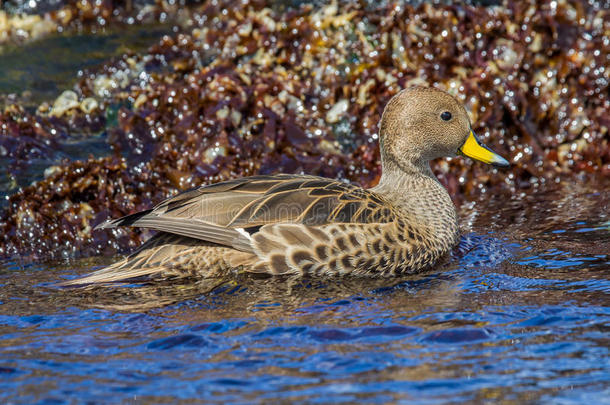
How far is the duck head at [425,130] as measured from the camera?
650cm

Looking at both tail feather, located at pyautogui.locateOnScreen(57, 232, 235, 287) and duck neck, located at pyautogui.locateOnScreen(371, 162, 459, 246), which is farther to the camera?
duck neck, located at pyautogui.locateOnScreen(371, 162, 459, 246)

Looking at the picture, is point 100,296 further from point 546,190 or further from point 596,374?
point 546,190

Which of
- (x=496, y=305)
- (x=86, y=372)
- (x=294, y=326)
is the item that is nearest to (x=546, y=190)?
(x=496, y=305)

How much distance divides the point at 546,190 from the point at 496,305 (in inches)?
135

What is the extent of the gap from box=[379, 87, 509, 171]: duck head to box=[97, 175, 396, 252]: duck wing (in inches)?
34.1

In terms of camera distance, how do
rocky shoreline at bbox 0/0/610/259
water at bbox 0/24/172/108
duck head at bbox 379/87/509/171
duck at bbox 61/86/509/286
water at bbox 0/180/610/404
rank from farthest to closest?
water at bbox 0/24/172/108
rocky shoreline at bbox 0/0/610/259
duck head at bbox 379/87/509/171
duck at bbox 61/86/509/286
water at bbox 0/180/610/404

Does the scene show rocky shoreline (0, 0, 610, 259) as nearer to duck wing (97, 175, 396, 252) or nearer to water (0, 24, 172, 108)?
water (0, 24, 172, 108)

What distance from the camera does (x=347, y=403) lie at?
3.69 m

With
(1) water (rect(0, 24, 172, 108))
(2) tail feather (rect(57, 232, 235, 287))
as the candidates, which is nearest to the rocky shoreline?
(1) water (rect(0, 24, 172, 108))

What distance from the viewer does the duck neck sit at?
6188mm

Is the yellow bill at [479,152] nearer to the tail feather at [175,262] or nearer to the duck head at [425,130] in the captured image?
the duck head at [425,130]

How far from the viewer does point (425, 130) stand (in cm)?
653

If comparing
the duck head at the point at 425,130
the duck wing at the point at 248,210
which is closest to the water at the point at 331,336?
the duck wing at the point at 248,210

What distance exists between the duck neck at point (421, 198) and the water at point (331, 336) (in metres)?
0.28
